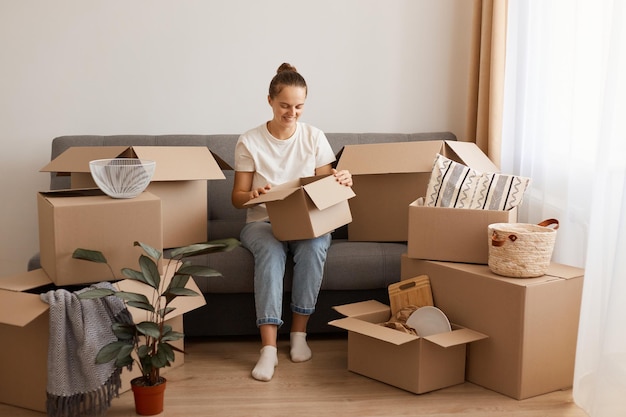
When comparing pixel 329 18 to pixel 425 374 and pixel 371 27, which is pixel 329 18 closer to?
pixel 371 27

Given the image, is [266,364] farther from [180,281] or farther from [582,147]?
[582,147]

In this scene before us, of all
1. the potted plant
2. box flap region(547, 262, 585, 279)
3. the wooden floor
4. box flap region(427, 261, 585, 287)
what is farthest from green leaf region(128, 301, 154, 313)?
box flap region(547, 262, 585, 279)

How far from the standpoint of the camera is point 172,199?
9.55 ft

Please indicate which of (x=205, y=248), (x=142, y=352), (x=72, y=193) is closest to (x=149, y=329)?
(x=142, y=352)

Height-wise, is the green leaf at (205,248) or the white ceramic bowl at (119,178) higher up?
the white ceramic bowl at (119,178)

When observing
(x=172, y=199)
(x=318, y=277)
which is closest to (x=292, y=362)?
(x=318, y=277)

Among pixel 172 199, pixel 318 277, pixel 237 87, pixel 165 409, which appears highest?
pixel 237 87

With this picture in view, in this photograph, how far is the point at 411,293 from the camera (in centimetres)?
267

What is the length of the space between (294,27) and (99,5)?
0.92m

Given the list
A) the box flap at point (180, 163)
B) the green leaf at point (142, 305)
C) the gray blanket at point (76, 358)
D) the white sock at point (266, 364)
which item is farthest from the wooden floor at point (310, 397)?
the box flap at point (180, 163)

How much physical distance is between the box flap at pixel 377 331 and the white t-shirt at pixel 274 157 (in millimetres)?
656

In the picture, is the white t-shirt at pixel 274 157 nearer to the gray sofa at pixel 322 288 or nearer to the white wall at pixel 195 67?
the gray sofa at pixel 322 288

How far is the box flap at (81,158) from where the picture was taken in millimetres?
2912

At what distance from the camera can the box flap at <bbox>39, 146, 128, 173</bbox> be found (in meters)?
2.91
